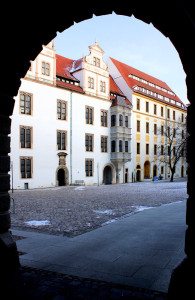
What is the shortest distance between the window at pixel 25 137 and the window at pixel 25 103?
5.52 ft

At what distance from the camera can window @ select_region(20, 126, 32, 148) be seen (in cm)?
2847

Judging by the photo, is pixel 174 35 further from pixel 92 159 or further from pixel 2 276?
pixel 92 159

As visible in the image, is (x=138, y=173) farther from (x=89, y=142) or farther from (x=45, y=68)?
(x=45, y=68)

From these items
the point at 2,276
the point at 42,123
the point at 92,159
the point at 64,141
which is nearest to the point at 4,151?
the point at 2,276

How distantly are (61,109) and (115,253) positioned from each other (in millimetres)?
27708

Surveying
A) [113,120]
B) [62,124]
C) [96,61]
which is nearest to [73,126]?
[62,124]

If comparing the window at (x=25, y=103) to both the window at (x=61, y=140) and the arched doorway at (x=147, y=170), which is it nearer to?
the window at (x=61, y=140)

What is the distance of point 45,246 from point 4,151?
273 cm

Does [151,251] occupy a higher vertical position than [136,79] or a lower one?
lower

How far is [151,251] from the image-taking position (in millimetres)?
6184

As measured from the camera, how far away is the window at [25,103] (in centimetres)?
2842

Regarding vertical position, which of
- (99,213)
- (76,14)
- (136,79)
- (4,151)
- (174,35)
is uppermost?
(136,79)

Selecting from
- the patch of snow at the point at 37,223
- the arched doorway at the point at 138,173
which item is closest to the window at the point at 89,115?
the arched doorway at the point at 138,173

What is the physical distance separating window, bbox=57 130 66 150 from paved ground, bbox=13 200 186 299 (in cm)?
2379
